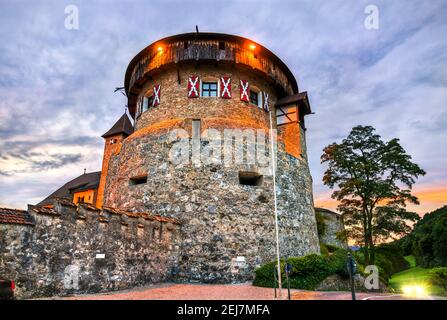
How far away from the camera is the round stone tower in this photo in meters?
13.5

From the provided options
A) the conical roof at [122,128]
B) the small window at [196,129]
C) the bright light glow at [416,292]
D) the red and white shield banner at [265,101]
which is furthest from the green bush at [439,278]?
the conical roof at [122,128]

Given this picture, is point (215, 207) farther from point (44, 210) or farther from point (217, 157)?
point (44, 210)

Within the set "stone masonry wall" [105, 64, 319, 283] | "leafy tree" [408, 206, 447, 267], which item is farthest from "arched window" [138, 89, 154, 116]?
"leafy tree" [408, 206, 447, 267]

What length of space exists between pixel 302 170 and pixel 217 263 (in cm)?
766

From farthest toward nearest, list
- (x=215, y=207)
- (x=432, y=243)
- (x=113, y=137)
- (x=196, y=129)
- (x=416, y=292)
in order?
(x=432, y=243) < (x=113, y=137) < (x=196, y=129) < (x=215, y=207) < (x=416, y=292)

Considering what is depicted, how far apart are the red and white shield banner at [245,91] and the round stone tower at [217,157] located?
64mm

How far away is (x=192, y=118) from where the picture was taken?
52.0ft

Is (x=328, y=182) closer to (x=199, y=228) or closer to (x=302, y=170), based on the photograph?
(x=302, y=170)

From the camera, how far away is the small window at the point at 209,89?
17266 millimetres

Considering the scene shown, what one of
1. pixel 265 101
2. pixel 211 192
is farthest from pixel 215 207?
pixel 265 101

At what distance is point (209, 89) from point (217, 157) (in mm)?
4725

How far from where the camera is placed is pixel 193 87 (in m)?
17.1

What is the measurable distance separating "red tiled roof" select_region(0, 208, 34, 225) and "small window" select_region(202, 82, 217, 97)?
452 inches

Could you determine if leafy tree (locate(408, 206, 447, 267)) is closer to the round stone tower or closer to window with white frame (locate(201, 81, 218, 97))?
the round stone tower
